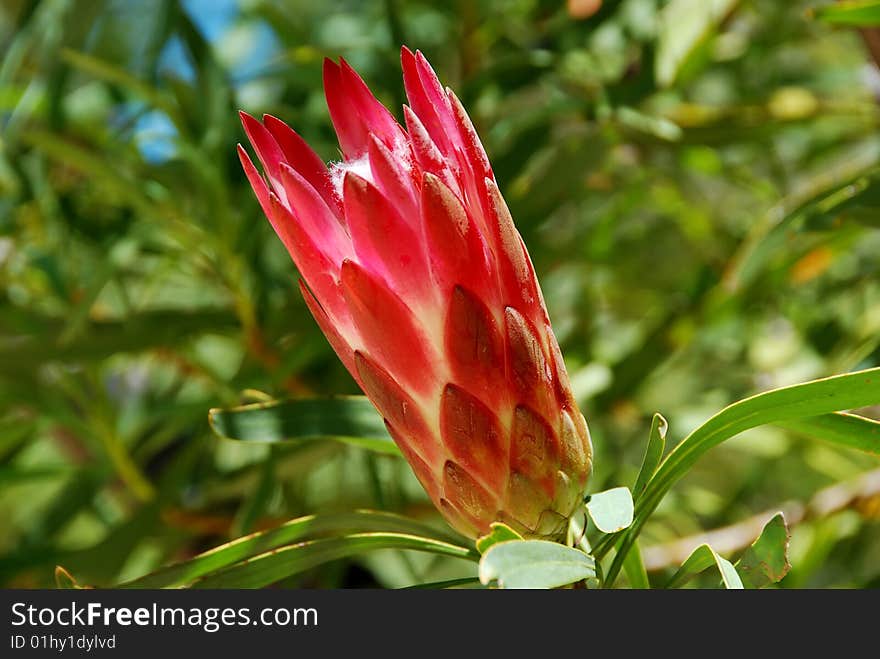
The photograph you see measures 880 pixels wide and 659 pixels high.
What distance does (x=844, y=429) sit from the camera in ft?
1.44

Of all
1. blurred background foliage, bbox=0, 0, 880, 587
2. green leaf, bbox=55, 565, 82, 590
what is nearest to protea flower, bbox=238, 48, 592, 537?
green leaf, bbox=55, 565, 82, 590

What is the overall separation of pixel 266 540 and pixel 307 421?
69 millimetres

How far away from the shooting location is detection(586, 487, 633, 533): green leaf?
0.38 m

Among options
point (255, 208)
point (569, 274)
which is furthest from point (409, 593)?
point (569, 274)

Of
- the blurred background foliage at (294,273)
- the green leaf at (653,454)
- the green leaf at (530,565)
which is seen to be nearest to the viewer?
the green leaf at (530,565)

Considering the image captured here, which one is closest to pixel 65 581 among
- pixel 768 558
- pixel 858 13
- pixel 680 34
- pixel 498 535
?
pixel 498 535

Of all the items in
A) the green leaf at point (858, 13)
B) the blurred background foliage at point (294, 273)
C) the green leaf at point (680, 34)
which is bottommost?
the blurred background foliage at point (294, 273)

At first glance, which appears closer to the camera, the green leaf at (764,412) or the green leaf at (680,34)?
the green leaf at (764,412)

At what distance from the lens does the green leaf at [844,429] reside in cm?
43

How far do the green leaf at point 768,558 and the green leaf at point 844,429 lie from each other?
0.06 m

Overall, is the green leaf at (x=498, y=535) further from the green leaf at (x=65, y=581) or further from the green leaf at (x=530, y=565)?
the green leaf at (x=65, y=581)

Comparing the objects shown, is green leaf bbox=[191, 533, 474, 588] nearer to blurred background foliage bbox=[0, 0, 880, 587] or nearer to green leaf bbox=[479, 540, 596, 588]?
green leaf bbox=[479, 540, 596, 588]

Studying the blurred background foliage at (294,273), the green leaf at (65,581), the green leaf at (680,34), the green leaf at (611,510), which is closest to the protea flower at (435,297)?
the green leaf at (611,510)

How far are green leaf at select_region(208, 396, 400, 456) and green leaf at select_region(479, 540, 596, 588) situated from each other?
167mm
